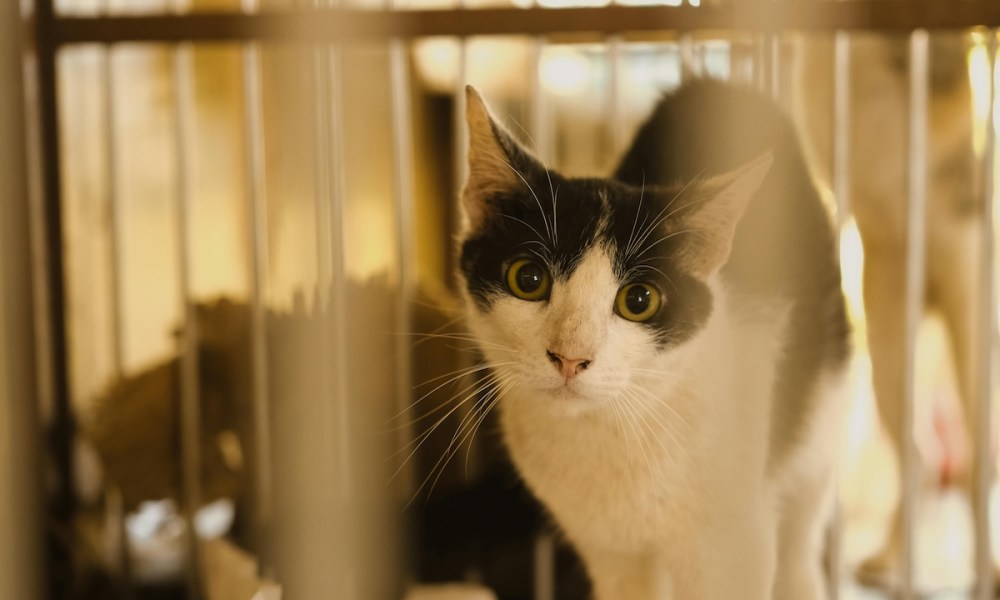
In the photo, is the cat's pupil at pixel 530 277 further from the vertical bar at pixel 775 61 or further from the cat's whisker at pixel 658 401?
the vertical bar at pixel 775 61

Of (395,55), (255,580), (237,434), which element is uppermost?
(395,55)

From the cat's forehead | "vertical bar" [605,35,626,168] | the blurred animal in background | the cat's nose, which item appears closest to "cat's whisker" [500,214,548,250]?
the cat's forehead

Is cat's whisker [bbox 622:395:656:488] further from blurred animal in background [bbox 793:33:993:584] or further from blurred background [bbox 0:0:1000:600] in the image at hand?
blurred animal in background [bbox 793:33:993:584]

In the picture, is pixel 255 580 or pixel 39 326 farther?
pixel 39 326

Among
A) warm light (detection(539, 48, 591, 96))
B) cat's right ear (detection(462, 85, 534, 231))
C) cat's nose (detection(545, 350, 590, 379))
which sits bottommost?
cat's nose (detection(545, 350, 590, 379))

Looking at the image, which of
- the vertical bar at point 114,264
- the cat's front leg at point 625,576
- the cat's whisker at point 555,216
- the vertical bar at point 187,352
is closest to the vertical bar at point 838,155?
the cat's front leg at point 625,576

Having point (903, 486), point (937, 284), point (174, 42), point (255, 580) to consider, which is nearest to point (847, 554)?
point (903, 486)

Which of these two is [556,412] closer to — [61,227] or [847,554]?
[847,554]

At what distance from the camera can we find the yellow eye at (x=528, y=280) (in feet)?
2.50

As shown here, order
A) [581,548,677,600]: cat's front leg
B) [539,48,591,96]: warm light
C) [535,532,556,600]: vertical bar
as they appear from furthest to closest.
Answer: [539,48,591,96]: warm light → [535,532,556,600]: vertical bar → [581,548,677,600]: cat's front leg

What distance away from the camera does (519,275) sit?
775 mm

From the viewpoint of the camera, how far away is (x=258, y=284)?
1.07 meters

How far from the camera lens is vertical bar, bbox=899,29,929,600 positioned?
38.1 inches

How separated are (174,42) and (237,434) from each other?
51cm
